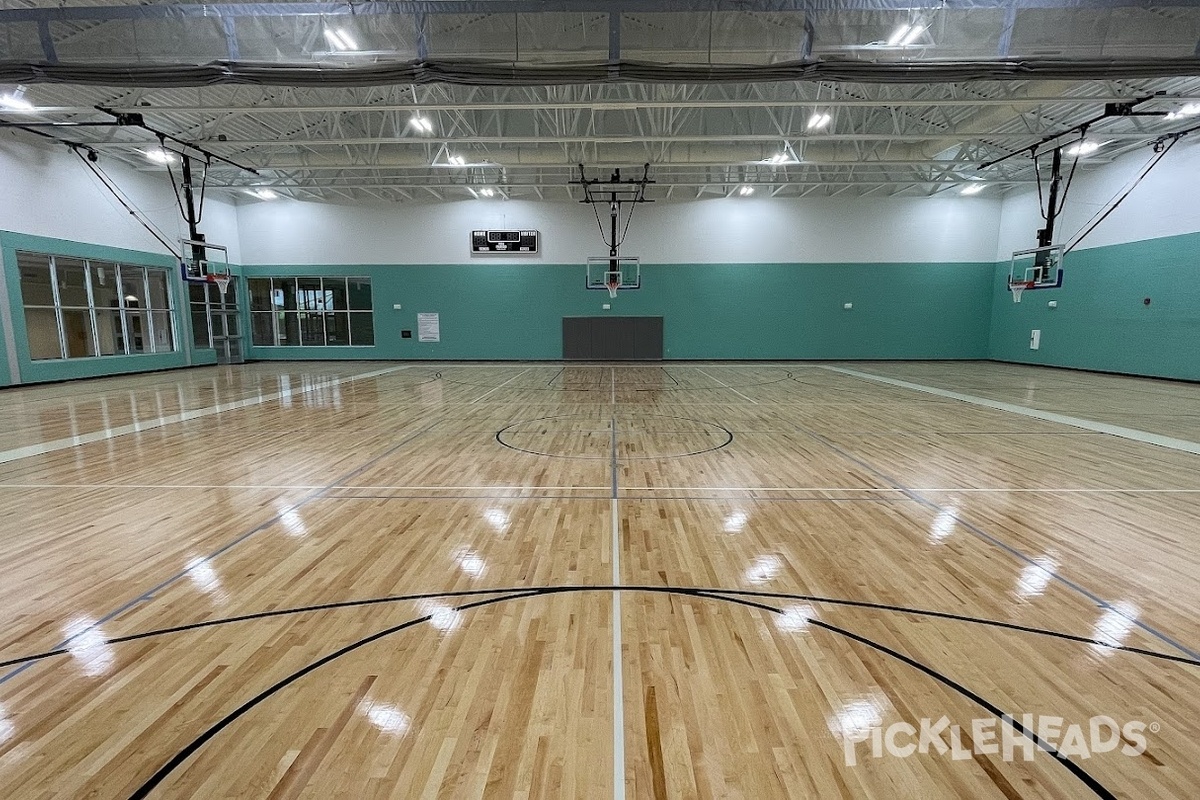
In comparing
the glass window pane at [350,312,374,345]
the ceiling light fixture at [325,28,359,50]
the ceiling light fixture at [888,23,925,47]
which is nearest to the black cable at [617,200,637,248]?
the glass window pane at [350,312,374,345]

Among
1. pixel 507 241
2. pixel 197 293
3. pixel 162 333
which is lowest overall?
pixel 162 333

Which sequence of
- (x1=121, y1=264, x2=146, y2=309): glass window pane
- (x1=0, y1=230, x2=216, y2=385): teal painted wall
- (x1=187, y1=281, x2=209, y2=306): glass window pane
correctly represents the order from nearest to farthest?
1. (x1=0, y1=230, x2=216, y2=385): teal painted wall
2. (x1=121, y1=264, x2=146, y2=309): glass window pane
3. (x1=187, y1=281, x2=209, y2=306): glass window pane

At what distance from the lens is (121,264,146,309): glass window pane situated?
15.5 m

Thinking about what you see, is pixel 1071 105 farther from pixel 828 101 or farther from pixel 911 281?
pixel 911 281

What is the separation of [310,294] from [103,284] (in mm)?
5652

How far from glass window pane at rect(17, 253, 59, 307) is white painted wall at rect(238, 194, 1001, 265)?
5890 millimetres

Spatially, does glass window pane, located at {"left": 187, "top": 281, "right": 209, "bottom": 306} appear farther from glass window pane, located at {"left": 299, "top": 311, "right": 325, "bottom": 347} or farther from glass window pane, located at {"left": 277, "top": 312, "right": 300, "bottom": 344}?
glass window pane, located at {"left": 299, "top": 311, "right": 325, "bottom": 347}

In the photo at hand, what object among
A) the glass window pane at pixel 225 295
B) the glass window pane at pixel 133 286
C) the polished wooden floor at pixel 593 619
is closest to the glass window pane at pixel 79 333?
the glass window pane at pixel 133 286

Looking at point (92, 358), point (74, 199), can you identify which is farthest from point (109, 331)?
point (74, 199)

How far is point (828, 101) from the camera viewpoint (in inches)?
388

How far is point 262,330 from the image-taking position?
19953mm

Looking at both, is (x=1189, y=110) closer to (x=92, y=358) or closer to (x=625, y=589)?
(x=625, y=589)

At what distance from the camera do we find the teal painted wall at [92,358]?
12.5 m

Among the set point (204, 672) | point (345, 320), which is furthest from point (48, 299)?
point (204, 672)
